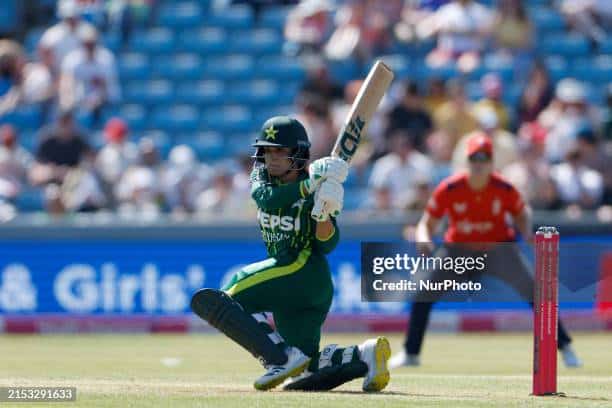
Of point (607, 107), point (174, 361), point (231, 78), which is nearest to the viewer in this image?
point (174, 361)

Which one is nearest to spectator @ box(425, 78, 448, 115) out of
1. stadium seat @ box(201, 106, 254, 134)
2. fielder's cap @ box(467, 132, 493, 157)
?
stadium seat @ box(201, 106, 254, 134)

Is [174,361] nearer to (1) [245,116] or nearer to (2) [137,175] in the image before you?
(2) [137,175]

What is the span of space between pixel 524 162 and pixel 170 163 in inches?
171

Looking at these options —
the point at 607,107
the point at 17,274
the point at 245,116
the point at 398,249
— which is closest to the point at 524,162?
the point at 607,107

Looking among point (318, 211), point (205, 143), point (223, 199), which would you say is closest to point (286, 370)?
point (318, 211)

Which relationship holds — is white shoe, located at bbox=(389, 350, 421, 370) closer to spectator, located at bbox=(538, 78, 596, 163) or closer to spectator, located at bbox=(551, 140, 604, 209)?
spectator, located at bbox=(551, 140, 604, 209)

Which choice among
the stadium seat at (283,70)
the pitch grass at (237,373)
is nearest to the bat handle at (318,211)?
the pitch grass at (237,373)

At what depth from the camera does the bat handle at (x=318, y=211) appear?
783 centimetres

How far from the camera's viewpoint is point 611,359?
12062mm

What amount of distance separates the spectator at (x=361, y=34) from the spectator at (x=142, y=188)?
316 centimetres

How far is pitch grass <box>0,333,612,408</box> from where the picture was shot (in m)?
7.62

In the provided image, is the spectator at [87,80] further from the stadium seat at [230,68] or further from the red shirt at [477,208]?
the red shirt at [477,208]

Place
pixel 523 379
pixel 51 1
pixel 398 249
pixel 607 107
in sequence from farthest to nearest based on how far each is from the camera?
pixel 51 1 < pixel 607 107 < pixel 523 379 < pixel 398 249

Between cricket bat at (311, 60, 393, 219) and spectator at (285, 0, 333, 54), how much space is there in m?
10.8
